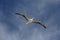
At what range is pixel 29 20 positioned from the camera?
78312mm

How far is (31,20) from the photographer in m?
78.7

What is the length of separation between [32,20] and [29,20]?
145 cm

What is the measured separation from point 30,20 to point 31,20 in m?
0.49

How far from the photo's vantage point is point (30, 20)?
78.6m

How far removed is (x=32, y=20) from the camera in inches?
3088

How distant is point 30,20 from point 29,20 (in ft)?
1.88

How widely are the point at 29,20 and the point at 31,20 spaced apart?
3.40 feet

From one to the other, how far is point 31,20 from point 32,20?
541mm
